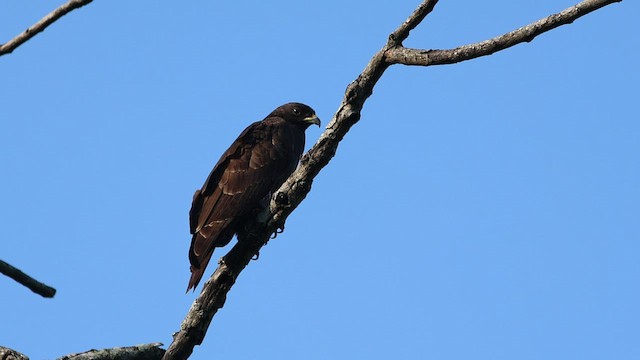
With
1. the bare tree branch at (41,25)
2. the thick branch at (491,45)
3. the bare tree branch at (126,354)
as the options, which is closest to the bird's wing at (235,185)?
the bare tree branch at (126,354)

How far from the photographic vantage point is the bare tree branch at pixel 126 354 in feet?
14.7

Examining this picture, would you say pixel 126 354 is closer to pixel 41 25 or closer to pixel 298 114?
pixel 41 25

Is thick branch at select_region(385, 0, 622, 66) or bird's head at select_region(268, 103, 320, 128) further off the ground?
bird's head at select_region(268, 103, 320, 128)

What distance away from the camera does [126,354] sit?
4.72m

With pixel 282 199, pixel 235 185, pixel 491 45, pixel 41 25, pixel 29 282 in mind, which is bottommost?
pixel 29 282

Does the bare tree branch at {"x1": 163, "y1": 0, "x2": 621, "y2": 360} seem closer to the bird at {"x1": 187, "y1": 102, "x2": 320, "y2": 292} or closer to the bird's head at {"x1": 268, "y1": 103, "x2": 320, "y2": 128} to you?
the bird at {"x1": 187, "y1": 102, "x2": 320, "y2": 292}

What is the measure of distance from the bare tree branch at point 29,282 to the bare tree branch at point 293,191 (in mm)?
2610

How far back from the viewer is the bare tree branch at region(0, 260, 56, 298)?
2266 millimetres

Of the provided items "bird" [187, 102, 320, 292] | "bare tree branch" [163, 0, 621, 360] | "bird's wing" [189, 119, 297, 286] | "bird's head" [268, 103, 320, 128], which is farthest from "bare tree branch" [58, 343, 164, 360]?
"bird's head" [268, 103, 320, 128]

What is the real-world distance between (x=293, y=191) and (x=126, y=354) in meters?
1.24

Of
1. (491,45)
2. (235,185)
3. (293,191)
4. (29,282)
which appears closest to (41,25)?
(29,282)

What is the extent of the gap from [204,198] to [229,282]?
224 cm

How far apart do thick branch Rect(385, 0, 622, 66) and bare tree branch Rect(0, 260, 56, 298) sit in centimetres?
260

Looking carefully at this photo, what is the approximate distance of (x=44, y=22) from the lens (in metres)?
2.46
